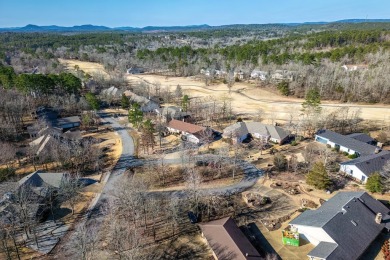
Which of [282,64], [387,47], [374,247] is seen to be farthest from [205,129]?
[387,47]

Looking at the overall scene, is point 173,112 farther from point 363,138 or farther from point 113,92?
point 363,138

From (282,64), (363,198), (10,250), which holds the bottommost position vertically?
(10,250)

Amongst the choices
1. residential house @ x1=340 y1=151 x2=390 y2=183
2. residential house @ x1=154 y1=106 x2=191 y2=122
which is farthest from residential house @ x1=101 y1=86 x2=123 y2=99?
residential house @ x1=340 y1=151 x2=390 y2=183

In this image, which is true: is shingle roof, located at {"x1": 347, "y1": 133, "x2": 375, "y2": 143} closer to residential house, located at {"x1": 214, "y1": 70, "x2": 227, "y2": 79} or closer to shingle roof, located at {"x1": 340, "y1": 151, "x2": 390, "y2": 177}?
shingle roof, located at {"x1": 340, "y1": 151, "x2": 390, "y2": 177}

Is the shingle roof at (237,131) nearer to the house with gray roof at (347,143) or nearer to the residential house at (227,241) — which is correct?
the house with gray roof at (347,143)

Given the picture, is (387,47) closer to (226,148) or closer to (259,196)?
(226,148)

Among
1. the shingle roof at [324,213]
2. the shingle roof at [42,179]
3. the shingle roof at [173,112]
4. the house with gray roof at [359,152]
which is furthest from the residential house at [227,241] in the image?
the shingle roof at [173,112]
